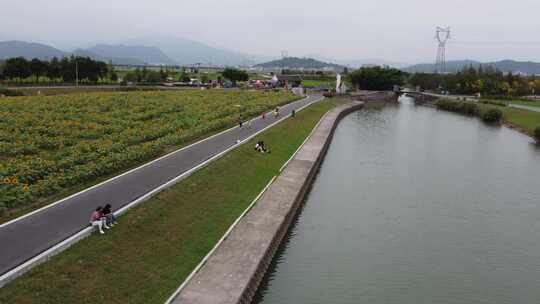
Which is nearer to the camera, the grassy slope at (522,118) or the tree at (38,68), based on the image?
the grassy slope at (522,118)

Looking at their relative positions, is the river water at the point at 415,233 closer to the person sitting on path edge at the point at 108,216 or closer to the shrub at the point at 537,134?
the person sitting on path edge at the point at 108,216

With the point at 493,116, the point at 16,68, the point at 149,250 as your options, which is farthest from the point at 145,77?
the point at 149,250

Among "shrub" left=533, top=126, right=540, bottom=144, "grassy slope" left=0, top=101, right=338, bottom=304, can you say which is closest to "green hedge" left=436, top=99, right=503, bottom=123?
"shrub" left=533, top=126, right=540, bottom=144

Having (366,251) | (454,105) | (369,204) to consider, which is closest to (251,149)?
(369,204)

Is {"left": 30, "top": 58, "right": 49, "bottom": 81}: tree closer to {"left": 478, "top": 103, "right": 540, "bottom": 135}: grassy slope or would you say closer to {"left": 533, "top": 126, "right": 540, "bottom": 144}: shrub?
{"left": 478, "top": 103, "right": 540, "bottom": 135}: grassy slope

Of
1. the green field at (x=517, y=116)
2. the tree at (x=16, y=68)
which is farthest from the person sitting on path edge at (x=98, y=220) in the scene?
the tree at (x=16, y=68)

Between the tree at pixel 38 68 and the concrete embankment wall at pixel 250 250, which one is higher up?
the tree at pixel 38 68

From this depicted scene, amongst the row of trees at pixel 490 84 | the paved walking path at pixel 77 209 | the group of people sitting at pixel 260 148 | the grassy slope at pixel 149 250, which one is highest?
the row of trees at pixel 490 84
